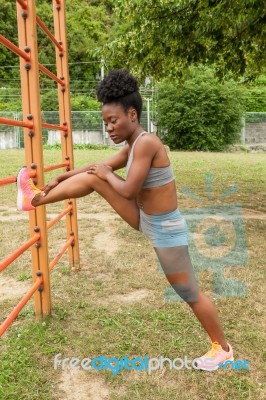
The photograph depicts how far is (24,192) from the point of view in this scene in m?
2.25

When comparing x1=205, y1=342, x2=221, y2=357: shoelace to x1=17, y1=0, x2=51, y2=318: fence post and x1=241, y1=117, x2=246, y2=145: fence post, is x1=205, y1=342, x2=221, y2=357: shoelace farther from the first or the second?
x1=241, y1=117, x2=246, y2=145: fence post

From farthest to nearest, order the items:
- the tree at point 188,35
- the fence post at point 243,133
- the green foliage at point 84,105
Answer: the green foliage at point 84,105 < the fence post at point 243,133 < the tree at point 188,35

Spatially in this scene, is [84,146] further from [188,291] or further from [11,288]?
[188,291]

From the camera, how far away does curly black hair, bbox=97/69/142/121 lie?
1.95m

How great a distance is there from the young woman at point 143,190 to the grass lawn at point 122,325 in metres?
0.20

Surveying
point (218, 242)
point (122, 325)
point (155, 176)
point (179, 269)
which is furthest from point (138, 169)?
point (218, 242)

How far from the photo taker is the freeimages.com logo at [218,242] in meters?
3.26

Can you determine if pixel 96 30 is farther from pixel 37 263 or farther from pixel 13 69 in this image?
pixel 37 263

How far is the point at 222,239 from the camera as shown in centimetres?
470

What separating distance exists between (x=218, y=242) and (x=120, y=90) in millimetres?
2931

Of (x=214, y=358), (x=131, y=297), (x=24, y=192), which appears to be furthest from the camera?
(x=131, y=297)

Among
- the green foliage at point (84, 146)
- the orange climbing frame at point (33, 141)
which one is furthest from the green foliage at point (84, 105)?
the orange climbing frame at point (33, 141)

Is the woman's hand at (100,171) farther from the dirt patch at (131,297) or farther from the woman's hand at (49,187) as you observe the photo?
the dirt patch at (131,297)

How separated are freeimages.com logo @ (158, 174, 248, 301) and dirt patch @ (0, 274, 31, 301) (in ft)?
3.46
